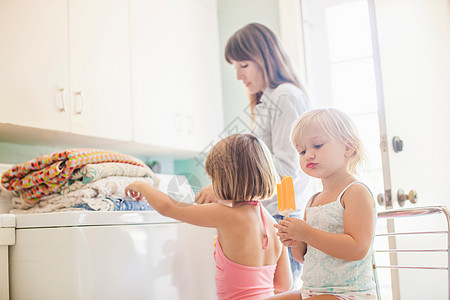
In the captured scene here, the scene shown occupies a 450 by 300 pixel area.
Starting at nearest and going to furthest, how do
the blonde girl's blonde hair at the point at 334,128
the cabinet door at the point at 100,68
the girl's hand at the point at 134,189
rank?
the blonde girl's blonde hair at the point at 334,128 → the girl's hand at the point at 134,189 → the cabinet door at the point at 100,68

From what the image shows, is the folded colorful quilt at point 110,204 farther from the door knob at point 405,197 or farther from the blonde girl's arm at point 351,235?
the door knob at point 405,197

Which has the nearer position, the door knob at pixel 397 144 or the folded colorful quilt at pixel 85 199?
the folded colorful quilt at pixel 85 199

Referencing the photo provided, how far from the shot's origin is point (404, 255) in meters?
1.88

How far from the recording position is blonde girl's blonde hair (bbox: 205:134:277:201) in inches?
51.6

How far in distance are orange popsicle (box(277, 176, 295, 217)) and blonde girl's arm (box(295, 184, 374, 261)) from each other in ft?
0.22

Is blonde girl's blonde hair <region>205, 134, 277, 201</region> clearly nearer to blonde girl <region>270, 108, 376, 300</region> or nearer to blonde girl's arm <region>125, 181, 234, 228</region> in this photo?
blonde girl's arm <region>125, 181, 234, 228</region>

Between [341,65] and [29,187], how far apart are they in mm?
1731

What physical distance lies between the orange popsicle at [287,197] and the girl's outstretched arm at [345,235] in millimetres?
46

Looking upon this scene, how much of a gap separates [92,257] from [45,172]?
0.36 metres

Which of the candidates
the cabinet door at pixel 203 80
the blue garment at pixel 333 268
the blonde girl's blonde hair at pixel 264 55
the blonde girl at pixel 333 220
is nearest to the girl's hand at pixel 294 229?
the blonde girl at pixel 333 220

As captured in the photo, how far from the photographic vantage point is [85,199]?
1.43 m

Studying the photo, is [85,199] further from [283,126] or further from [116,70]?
[116,70]

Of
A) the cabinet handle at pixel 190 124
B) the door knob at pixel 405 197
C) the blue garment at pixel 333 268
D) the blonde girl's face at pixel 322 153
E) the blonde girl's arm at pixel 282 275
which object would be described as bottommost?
the blonde girl's arm at pixel 282 275

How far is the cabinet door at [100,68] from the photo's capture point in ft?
6.40
